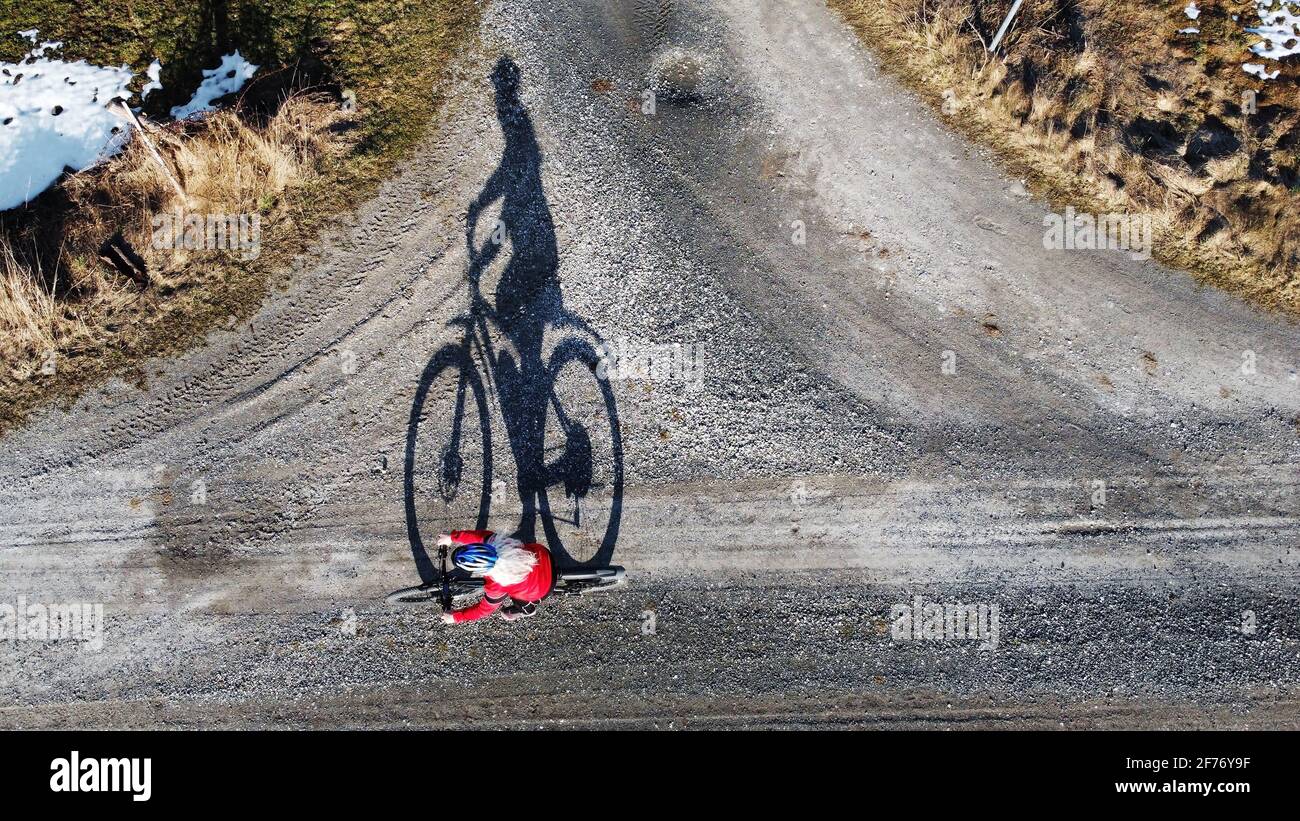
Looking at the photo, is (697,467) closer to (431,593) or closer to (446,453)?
(446,453)

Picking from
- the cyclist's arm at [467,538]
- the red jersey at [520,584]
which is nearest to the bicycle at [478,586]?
the red jersey at [520,584]

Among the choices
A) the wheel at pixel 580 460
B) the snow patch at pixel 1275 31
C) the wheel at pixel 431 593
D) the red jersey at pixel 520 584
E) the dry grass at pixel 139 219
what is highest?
the snow patch at pixel 1275 31

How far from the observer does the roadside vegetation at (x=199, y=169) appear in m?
9.91

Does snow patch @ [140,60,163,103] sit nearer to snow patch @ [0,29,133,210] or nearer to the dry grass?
snow patch @ [0,29,133,210]

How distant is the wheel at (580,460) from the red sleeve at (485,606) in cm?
133

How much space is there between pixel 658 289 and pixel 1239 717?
30.9 feet

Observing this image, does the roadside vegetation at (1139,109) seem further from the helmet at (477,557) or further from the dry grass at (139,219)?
the helmet at (477,557)

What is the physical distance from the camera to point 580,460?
945 centimetres

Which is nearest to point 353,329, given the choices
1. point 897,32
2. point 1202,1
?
point 897,32

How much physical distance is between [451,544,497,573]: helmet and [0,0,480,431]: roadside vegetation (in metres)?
5.76

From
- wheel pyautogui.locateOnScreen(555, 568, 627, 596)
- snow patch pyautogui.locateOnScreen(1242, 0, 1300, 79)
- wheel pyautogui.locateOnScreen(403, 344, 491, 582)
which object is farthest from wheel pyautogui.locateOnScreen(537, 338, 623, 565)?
snow patch pyautogui.locateOnScreen(1242, 0, 1300, 79)

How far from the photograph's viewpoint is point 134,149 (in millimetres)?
10398

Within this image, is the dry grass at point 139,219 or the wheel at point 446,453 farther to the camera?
the dry grass at point 139,219
